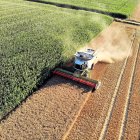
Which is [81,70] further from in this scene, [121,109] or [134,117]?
[134,117]

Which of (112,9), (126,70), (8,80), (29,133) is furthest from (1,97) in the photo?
(112,9)

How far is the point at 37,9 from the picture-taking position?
1720 inches

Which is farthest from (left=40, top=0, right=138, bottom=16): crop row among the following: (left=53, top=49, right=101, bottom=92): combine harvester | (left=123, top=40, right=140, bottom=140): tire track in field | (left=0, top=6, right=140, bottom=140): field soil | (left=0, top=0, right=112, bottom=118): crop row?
(left=123, top=40, right=140, bottom=140): tire track in field

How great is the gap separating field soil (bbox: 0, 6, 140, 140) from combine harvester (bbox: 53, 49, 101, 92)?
427mm

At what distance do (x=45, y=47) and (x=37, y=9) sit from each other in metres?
19.9

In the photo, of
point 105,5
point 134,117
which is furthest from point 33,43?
point 105,5

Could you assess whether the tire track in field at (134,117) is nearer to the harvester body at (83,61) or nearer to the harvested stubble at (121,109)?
the harvested stubble at (121,109)

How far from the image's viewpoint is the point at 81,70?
21.8m

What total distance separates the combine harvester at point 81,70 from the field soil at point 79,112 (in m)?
0.43

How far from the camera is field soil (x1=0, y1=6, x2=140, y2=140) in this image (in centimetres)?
1502

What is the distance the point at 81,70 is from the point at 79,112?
5186mm

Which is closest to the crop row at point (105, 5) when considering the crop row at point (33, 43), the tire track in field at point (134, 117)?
the crop row at point (33, 43)

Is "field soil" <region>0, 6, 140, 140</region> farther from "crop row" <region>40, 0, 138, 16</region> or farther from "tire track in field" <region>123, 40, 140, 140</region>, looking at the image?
"crop row" <region>40, 0, 138, 16</region>

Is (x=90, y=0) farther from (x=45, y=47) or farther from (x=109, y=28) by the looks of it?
(x=45, y=47)
